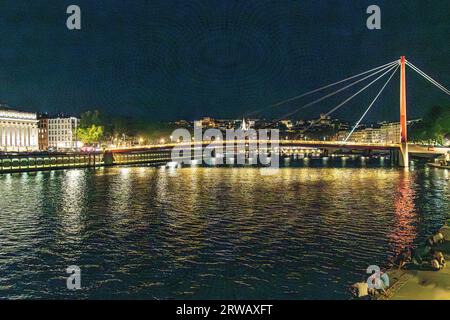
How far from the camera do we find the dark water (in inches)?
555

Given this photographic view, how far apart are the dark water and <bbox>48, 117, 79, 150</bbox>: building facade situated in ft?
379

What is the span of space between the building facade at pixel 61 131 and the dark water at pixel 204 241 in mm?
115409

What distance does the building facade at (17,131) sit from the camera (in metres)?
129

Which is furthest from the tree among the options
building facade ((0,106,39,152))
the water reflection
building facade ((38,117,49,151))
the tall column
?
building facade ((38,117,49,151))

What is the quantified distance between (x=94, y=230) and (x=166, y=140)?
375ft

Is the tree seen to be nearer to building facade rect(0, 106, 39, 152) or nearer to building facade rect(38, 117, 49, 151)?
building facade rect(0, 106, 39, 152)

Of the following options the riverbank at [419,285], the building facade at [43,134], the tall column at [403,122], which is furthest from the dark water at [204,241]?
the building facade at [43,134]

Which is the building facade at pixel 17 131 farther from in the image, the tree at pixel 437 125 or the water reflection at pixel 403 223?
the water reflection at pixel 403 223

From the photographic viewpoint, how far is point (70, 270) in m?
15.4

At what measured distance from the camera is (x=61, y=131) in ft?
497

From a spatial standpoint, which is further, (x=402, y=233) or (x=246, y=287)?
(x=402, y=233)
